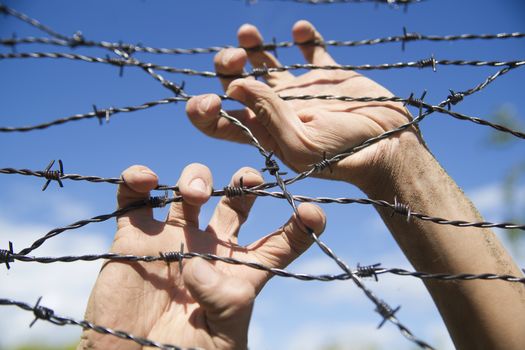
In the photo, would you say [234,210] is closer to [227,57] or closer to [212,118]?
[212,118]

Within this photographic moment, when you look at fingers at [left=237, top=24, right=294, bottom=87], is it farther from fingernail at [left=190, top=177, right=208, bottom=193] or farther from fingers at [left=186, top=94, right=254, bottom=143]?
fingernail at [left=190, top=177, right=208, bottom=193]

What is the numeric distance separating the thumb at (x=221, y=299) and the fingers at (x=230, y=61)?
1.03 meters

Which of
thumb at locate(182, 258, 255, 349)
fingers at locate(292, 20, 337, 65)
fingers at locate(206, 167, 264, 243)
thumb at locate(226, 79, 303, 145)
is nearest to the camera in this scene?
thumb at locate(182, 258, 255, 349)

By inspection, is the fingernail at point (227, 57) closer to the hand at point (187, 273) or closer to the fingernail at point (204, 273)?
the hand at point (187, 273)

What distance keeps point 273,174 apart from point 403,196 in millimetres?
791

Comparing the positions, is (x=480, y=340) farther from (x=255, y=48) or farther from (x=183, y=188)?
(x=255, y=48)

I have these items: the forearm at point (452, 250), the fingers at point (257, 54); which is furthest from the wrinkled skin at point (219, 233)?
the fingers at point (257, 54)

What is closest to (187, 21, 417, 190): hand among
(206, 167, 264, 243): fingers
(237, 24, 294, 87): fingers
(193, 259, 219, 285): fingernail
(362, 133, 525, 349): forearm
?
(362, 133, 525, 349): forearm

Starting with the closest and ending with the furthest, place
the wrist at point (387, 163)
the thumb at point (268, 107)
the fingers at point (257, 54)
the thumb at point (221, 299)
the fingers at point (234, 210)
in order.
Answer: the thumb at point (221, 299)
the fingers at point (234, 210)
the thumb at point (268, 107)
the wrist at point (387, 163)
the fingers at point (257, 54)

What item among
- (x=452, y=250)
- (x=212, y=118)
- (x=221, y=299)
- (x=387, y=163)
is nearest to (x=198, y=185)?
(x=212, y=118)

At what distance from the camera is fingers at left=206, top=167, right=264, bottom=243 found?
5.61 ft

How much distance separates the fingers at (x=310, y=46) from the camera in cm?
264

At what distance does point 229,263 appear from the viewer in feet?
5.13

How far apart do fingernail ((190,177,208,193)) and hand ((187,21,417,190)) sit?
1.00 ft
